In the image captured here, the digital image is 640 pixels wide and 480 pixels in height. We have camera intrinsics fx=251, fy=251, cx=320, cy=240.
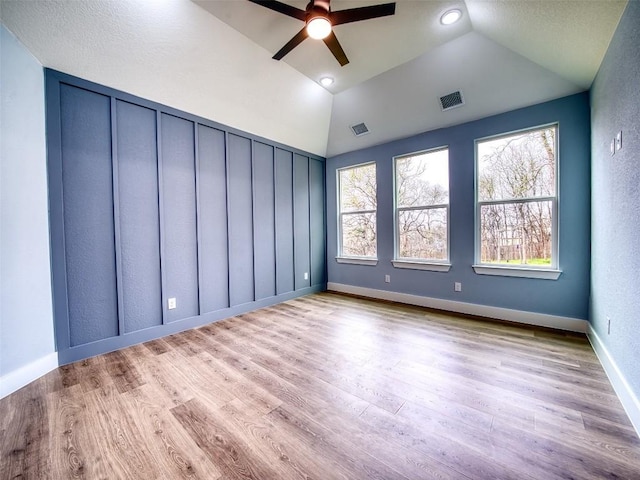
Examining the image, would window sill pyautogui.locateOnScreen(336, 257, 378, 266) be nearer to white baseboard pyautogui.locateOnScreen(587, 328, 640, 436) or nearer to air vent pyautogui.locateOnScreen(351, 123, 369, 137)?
air vent pyautogui.locateOnScreen(351, 123, 369, 137)

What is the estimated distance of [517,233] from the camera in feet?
10.3

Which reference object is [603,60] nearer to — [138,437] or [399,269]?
[399,269]

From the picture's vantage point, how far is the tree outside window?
3.69 meters

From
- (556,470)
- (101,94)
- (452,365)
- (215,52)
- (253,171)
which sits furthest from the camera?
(253,171)

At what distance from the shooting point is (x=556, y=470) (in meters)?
1.19

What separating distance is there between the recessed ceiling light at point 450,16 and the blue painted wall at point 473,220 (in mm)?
1326

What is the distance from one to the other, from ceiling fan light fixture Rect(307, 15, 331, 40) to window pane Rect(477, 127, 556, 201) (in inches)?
98.6

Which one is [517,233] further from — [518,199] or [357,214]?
[357,214]

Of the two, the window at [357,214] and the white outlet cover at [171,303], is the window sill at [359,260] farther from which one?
the white outlet cover at [171,303]

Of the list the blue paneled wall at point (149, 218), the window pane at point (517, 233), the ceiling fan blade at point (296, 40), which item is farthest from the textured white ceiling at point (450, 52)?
the blue paneled wall at point (149, 218)

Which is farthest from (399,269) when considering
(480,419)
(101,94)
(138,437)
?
(101,94)

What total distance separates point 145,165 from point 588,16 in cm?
412

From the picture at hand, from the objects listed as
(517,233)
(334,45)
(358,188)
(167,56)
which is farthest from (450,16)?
(167,56)

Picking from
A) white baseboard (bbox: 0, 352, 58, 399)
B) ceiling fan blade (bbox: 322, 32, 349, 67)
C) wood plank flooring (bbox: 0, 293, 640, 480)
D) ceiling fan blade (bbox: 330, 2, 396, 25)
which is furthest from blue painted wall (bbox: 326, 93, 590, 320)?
white baseboard (bbox: 0, 352, 58, 399)
